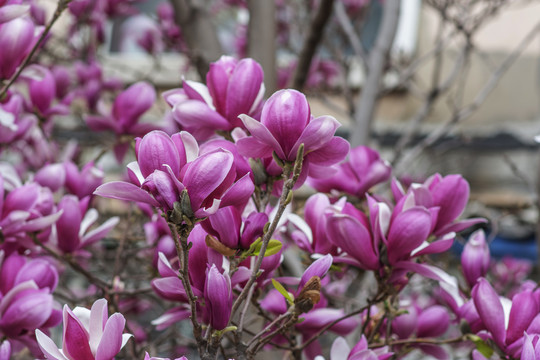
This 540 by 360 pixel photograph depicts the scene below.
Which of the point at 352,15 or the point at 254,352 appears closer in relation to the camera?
the point at 254,352

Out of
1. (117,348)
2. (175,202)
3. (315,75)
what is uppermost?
(175,202)

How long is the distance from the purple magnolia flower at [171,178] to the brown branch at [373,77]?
3.35 ft

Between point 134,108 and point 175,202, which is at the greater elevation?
point 175,202

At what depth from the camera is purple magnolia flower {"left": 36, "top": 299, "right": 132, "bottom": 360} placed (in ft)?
1.44

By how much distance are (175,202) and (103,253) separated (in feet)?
3.67

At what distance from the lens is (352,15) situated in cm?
223

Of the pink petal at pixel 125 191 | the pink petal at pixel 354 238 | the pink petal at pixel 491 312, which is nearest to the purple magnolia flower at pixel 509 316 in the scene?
the pink petal at pixel 491 312

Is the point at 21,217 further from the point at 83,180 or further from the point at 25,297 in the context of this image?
the point at 83,180

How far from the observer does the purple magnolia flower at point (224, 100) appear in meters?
0.59

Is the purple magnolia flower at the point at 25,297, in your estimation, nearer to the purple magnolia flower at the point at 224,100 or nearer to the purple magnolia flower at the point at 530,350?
the purple magnolia flower at the point at 224,100

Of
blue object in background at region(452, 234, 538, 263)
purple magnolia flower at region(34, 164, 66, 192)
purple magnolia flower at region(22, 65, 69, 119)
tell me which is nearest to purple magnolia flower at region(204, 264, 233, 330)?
purple magnolia flower at region(34, 164, 66, 192)

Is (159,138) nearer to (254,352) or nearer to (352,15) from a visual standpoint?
(254,352)

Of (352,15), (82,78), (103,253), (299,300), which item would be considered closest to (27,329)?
(299,300)

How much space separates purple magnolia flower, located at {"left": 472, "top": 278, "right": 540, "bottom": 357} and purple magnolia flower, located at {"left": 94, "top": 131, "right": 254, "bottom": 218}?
301mm
